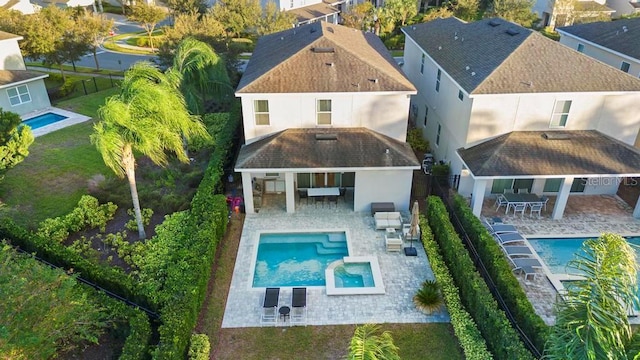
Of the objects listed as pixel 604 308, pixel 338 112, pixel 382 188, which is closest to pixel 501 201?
pixel 382 188

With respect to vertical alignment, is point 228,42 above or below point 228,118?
above

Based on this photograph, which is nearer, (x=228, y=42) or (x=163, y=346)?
(x=163, y=346)

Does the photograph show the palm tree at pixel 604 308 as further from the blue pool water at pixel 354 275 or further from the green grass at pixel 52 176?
the green grass at pixel 52 176

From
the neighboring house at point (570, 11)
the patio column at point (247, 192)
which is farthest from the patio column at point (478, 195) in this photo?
the neighboring house at point (570, 11)

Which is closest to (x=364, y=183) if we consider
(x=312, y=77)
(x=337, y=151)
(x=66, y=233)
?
(x=337, y=151)

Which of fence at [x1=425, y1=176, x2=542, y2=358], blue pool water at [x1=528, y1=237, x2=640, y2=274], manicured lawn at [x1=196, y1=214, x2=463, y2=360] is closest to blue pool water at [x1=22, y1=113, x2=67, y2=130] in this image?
manicured lawn at [x1=196, y1=214, x2=463, y2=360]

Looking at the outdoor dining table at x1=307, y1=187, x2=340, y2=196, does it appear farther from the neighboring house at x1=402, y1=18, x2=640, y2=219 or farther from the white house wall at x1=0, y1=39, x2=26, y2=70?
the white house wall at x1=0, y1=39, x2=26, y2=70

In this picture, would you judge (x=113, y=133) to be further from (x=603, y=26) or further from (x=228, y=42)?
(x=603, y=26)
